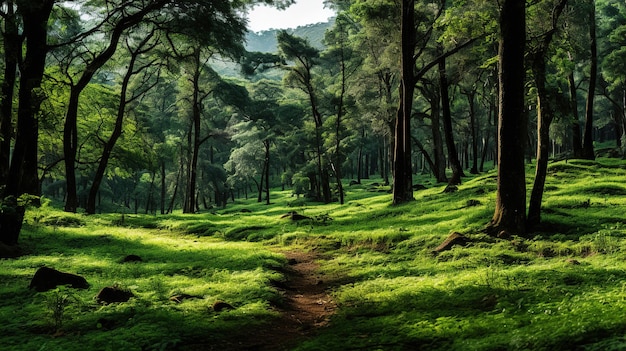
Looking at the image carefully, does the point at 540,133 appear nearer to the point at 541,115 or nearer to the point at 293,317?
the point at 541,115

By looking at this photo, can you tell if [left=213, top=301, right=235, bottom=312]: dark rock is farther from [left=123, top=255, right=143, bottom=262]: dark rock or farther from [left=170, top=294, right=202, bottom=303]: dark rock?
[left=123, top=255, right=143, bottom=262]: dark rock

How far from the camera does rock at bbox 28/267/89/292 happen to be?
27.1 feet

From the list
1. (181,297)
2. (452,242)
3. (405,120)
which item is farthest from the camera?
(405,120)

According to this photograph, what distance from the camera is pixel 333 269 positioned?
1183 cm

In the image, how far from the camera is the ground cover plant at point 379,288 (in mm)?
5664

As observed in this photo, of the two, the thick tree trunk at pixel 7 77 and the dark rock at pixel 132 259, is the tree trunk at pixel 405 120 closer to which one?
the dark rock at pixel 132 259

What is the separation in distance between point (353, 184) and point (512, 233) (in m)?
43.9

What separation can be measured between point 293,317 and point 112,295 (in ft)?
10.7

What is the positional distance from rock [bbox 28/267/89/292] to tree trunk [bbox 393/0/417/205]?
49.2ft

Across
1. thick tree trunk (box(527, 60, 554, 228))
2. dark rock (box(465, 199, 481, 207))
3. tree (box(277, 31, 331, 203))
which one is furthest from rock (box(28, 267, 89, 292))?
tree (box(277, 31, 331, 203))

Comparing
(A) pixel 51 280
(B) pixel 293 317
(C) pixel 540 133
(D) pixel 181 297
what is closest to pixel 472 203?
(C) pixel 540 133

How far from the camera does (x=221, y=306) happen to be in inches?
297

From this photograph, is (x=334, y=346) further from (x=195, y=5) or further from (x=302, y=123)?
(x=302, y=123)

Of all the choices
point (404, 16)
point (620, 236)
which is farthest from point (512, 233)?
point (404, 16)
